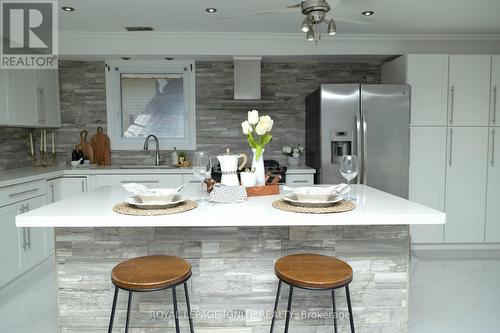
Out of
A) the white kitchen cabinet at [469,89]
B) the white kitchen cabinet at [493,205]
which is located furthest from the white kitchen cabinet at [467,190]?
the white kitchen cabinet at [469,89]

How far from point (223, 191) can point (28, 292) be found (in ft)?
7.17

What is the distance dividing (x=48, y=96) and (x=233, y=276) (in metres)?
3.37

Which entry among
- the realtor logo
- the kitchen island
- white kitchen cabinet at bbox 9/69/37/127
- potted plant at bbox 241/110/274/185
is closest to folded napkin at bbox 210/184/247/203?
the kitchen island

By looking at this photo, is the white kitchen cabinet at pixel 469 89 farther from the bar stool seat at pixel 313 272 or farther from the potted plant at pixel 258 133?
the bar stool seat at pixel 313 272

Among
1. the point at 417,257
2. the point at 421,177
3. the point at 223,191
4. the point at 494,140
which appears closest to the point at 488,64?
the point at 494,140

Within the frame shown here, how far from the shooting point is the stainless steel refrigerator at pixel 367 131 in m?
3.51

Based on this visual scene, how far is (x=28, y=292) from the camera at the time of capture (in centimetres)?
278

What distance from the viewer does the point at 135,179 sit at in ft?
12.1

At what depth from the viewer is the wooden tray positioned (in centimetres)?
191

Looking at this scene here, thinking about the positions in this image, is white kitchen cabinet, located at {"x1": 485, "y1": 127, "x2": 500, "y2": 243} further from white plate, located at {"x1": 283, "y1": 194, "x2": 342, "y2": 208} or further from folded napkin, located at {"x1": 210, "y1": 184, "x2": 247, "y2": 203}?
folded napkin, located at {"x1": 210, "y1": 184, "x2": 247, "y2": 203}

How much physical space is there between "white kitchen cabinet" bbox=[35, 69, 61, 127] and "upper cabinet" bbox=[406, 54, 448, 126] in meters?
4.02

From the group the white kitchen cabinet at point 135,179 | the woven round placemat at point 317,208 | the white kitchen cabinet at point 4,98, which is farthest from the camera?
the white kitchen cabinet at point 135,179

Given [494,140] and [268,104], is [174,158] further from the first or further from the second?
[494,140]

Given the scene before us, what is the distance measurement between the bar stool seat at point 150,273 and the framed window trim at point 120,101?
2.86 m
